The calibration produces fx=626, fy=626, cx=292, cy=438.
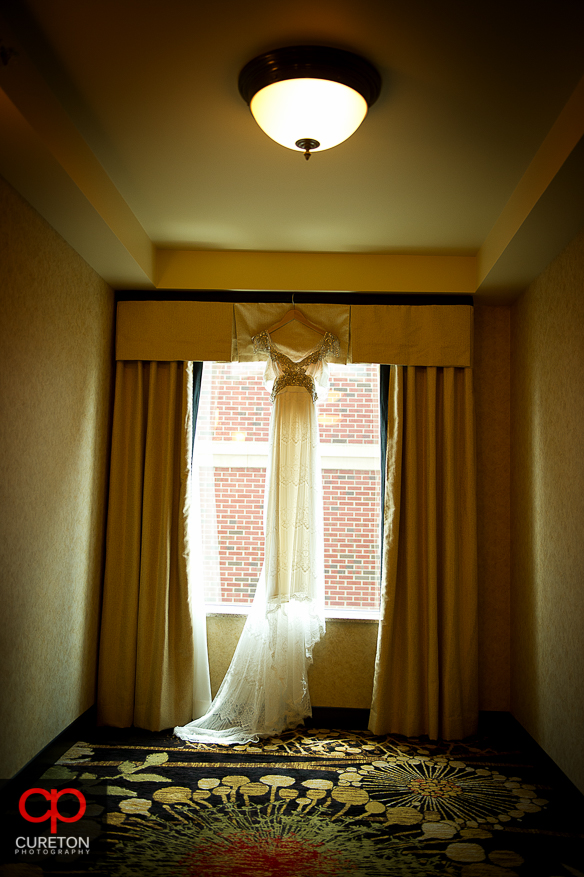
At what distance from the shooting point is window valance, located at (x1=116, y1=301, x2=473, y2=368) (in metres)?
3.77

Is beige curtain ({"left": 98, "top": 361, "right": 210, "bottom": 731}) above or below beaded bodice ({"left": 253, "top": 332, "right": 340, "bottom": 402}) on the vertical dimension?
below

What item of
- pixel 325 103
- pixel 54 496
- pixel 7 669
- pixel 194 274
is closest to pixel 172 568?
pixel 54 496

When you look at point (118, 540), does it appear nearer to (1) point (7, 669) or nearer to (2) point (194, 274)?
(1) point (7, 669)

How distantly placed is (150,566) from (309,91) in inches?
105

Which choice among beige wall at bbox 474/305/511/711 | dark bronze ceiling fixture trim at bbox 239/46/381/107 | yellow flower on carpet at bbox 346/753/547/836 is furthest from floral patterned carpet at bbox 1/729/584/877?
dark bronze ceiling fixture trim at bbox 239/46/381/107

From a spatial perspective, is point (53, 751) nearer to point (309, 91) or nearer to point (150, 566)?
point (150, 566)

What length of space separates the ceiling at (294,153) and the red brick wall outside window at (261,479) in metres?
0.65

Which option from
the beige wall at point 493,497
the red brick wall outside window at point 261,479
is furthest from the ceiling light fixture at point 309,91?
the beige wall at point 493,497

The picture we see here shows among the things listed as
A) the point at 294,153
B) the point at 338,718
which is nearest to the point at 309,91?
the point at 294,153

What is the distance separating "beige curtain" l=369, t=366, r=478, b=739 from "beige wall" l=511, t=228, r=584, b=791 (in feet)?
0.91

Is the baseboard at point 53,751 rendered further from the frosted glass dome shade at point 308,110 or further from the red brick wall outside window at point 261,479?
the frosted glass dome shade at point 308,110

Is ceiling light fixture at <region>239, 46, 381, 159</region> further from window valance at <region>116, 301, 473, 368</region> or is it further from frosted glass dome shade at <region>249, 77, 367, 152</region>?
A: window valance at <region>116, 301, 473, 368</region>

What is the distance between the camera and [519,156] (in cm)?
266

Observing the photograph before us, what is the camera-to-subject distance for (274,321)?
12.7 feet
